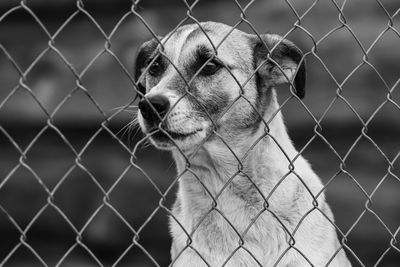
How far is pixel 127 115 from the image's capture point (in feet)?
15.0

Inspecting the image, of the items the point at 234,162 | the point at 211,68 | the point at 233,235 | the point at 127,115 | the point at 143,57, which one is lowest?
the point at 127,115

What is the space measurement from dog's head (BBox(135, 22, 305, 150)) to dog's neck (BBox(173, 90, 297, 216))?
6 cm

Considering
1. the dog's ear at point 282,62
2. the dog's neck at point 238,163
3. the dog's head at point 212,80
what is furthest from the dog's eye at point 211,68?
the dog's neck at point 238,163

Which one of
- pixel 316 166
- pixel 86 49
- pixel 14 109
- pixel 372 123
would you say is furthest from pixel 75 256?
pixel 372 123

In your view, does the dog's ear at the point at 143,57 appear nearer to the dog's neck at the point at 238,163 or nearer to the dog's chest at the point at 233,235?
the dog's neck at the point at 238,163

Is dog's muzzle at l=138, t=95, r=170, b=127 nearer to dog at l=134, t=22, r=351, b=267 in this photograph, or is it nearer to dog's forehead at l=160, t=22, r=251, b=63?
dog at l=134, t=22, r=351, b=267

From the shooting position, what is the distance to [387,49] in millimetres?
4625

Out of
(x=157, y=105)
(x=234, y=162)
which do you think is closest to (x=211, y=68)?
(x=234, y=162)

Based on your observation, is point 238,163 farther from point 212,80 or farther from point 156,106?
point 156,106

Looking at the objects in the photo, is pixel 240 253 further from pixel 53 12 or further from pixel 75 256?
pixel 53 12

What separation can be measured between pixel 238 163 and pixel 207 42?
63 centimetres

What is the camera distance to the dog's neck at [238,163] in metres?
3.34

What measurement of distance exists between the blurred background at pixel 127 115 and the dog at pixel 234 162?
1.05 metres

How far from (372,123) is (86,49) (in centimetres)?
194
